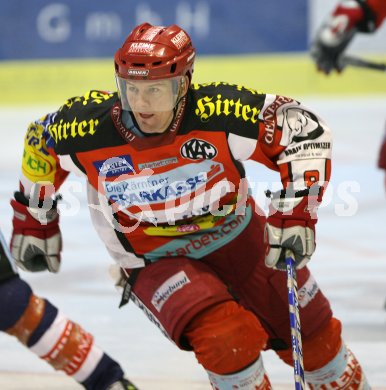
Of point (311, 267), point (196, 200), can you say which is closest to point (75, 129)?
point (196, 200)

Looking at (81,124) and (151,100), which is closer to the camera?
(151,100)

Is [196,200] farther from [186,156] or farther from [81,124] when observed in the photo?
[81,124]

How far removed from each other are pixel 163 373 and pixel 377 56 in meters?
5.96

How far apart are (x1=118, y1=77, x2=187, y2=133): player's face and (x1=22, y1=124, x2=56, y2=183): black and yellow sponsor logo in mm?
334

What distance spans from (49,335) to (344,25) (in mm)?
2340

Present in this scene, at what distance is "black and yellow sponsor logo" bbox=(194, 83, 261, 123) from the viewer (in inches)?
115

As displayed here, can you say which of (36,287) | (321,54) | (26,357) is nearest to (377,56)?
(321,54)

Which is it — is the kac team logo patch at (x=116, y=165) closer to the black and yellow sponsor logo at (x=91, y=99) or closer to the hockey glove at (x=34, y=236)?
the black and yellow sponsor logo at (x=91, y=99)

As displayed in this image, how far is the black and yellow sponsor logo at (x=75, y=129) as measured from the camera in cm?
299

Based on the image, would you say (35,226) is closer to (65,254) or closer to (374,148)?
(65,254)

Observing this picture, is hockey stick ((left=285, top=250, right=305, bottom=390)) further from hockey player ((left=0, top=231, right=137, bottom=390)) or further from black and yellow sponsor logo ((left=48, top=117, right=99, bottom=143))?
black and yellow sponsor logo ((left=48, top=117, right=99, bottom=143))

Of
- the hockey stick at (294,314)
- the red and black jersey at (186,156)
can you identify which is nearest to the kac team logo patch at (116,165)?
the red and black jersey at (186,156)

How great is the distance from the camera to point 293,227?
2.88m

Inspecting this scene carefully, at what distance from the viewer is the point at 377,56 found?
29.7 ft
